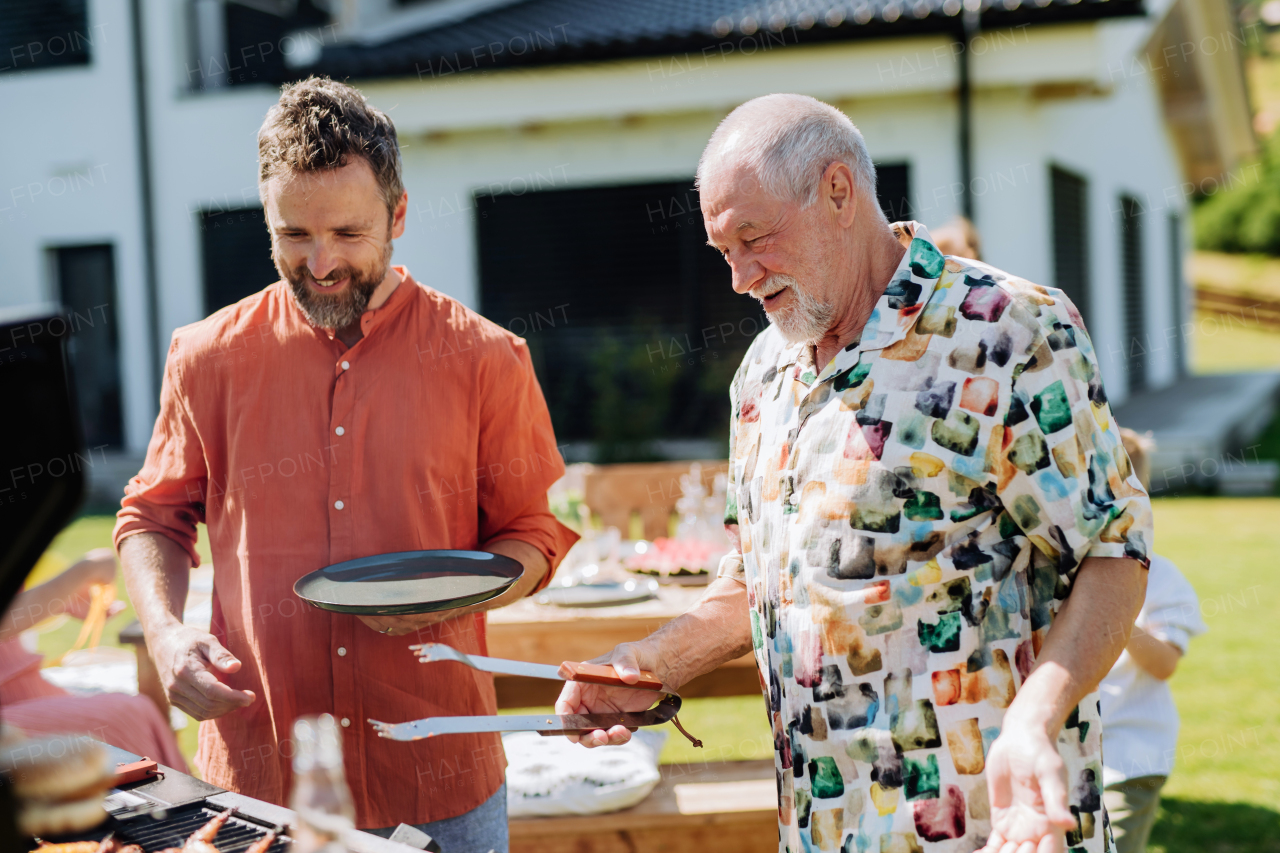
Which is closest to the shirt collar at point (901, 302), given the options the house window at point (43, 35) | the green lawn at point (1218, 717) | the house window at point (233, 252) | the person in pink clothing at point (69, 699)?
the person in pink clothing at point (69, 699)

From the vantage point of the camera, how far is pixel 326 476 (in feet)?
7.02

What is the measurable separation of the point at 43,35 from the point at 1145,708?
12.8m

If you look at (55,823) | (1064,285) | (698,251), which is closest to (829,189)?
(55,823)

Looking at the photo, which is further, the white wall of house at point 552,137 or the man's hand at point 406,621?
the white wall of house at point 552,137

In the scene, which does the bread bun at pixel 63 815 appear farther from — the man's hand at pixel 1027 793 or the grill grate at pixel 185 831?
the man's hand at pixel 1027 793

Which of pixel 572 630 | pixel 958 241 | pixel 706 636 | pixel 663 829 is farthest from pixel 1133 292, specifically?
pixel 706 636

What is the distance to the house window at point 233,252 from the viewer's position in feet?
37.5

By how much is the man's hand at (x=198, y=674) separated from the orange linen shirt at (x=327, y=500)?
14 centimetres

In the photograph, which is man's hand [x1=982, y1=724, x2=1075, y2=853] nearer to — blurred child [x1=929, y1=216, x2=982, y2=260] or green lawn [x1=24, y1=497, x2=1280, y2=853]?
blurred child [x1=929, y1=216, x2=982, y2=260]

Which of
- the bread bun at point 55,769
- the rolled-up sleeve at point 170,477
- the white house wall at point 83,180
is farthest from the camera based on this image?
the white house wall at point 83,180

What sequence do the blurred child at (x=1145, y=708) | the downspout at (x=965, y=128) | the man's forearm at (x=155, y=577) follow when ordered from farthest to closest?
1. the downspout at (x=965, y=128)
2. the blurred child at (x=1145, y=708)
3. the man's forearm at (x=155, y=577)

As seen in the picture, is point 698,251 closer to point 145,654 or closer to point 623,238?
point 623,238

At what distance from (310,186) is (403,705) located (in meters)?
0.97

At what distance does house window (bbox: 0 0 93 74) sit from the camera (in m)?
11.9
